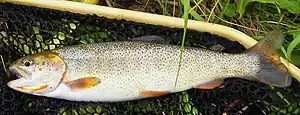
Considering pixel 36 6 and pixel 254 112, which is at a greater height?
pixel 36 6

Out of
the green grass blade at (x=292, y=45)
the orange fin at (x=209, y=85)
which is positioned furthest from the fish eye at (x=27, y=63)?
the green grass blade at (x=292, y=45)

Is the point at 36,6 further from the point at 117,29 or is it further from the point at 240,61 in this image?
the point at 240,61

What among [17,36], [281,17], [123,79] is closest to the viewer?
[123,79]

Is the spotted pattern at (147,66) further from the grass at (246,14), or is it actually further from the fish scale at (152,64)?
the grass at (246,14)

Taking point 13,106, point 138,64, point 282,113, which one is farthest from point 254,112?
point 13,106

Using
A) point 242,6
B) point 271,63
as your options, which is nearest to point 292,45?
point 271,63

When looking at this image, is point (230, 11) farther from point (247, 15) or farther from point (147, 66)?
point (147, 66)
